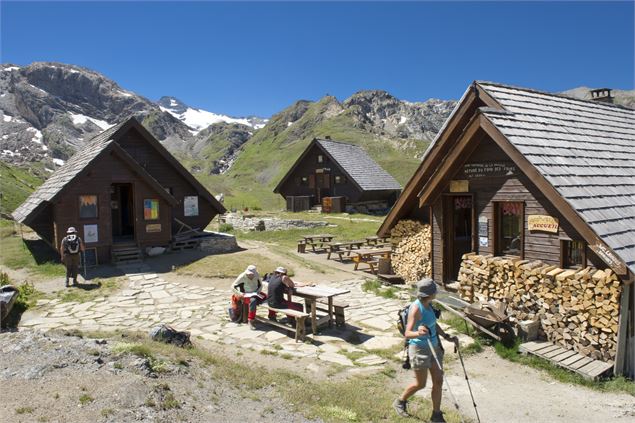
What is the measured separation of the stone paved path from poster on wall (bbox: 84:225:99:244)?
399cm

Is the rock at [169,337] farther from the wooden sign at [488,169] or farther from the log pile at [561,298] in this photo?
the wooden sign at [488,169]

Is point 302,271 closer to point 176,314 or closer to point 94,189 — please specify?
point 176,314

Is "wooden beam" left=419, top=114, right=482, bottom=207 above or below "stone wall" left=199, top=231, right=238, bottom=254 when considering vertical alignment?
above

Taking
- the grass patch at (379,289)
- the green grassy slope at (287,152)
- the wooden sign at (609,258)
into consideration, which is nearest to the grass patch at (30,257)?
the grass patch at (379,289)

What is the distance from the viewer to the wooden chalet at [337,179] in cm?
3666

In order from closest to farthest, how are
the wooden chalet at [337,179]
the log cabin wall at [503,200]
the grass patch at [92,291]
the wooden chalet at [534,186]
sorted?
the wooden chalet at [534,186]
the log cabin wall at [503,200]
the grass patch at [92,291]
the wooden chalet at [337,179]

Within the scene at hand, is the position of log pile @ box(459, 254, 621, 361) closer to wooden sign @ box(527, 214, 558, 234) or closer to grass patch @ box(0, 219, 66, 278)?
wooden sign @ box(527, 214, 558, 234)

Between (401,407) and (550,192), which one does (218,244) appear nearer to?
(550,192)

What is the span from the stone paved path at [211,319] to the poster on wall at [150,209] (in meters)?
4.82

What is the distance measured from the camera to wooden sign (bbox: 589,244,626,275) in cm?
842

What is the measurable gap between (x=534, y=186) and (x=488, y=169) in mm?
1421

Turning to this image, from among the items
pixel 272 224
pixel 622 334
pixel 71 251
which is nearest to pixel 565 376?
pixel 622 334

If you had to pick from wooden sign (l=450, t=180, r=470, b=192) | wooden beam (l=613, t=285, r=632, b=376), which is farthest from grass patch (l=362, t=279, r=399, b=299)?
wooden beam (l=613, t=285, r=632, b=376)

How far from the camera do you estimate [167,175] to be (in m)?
21.5
